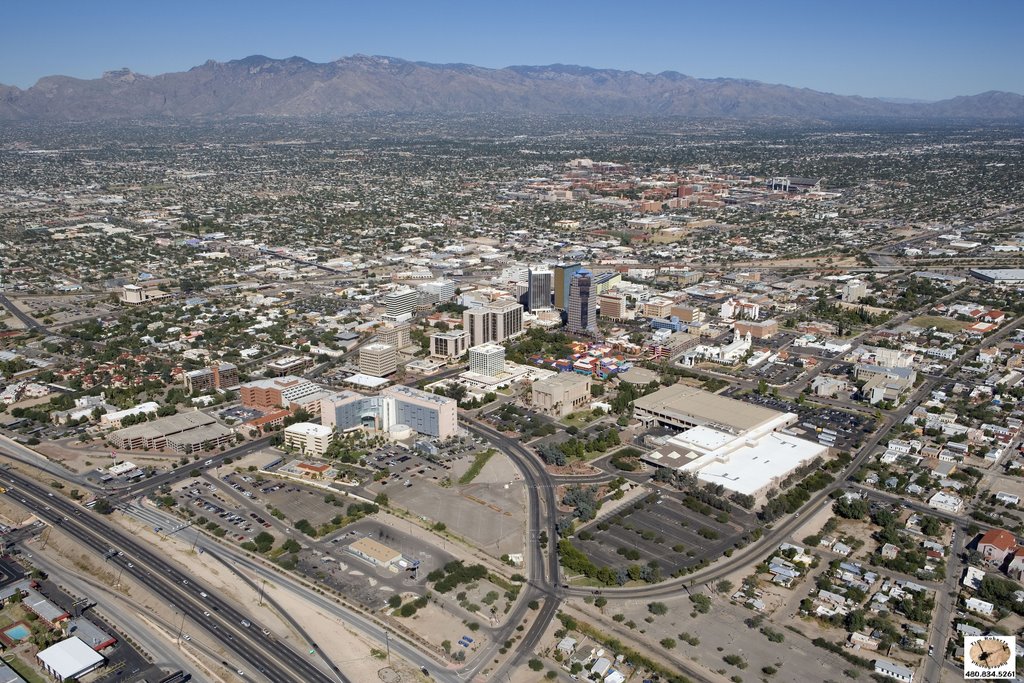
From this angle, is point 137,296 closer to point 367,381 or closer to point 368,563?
point 367,381

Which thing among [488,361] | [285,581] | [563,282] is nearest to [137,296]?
[563,282]

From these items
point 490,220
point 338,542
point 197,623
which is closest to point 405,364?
point 338,542

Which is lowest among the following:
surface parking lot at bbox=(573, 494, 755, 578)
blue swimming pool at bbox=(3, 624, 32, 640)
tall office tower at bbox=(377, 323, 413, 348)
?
blue swimming pool at bbox=(3, 624, 32, 640)

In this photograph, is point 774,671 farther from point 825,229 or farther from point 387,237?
point 825,229

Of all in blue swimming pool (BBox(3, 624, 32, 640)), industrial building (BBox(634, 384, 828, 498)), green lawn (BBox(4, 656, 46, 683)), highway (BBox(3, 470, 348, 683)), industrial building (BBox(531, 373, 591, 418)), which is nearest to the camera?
green lawn (BBox(4, 656, 46, 683))

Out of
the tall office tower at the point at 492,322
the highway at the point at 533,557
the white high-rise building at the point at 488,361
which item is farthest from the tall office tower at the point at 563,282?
the highway at the point at 533,557

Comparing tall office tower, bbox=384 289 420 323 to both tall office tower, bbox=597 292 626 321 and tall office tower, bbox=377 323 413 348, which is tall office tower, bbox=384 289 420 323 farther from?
tall office tower, bbox=597 292 626 321

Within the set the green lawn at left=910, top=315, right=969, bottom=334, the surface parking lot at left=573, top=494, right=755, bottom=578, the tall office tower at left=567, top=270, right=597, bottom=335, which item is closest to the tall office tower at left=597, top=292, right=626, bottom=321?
the tall office tower at left=567, top=270, right=597, bottom=335
